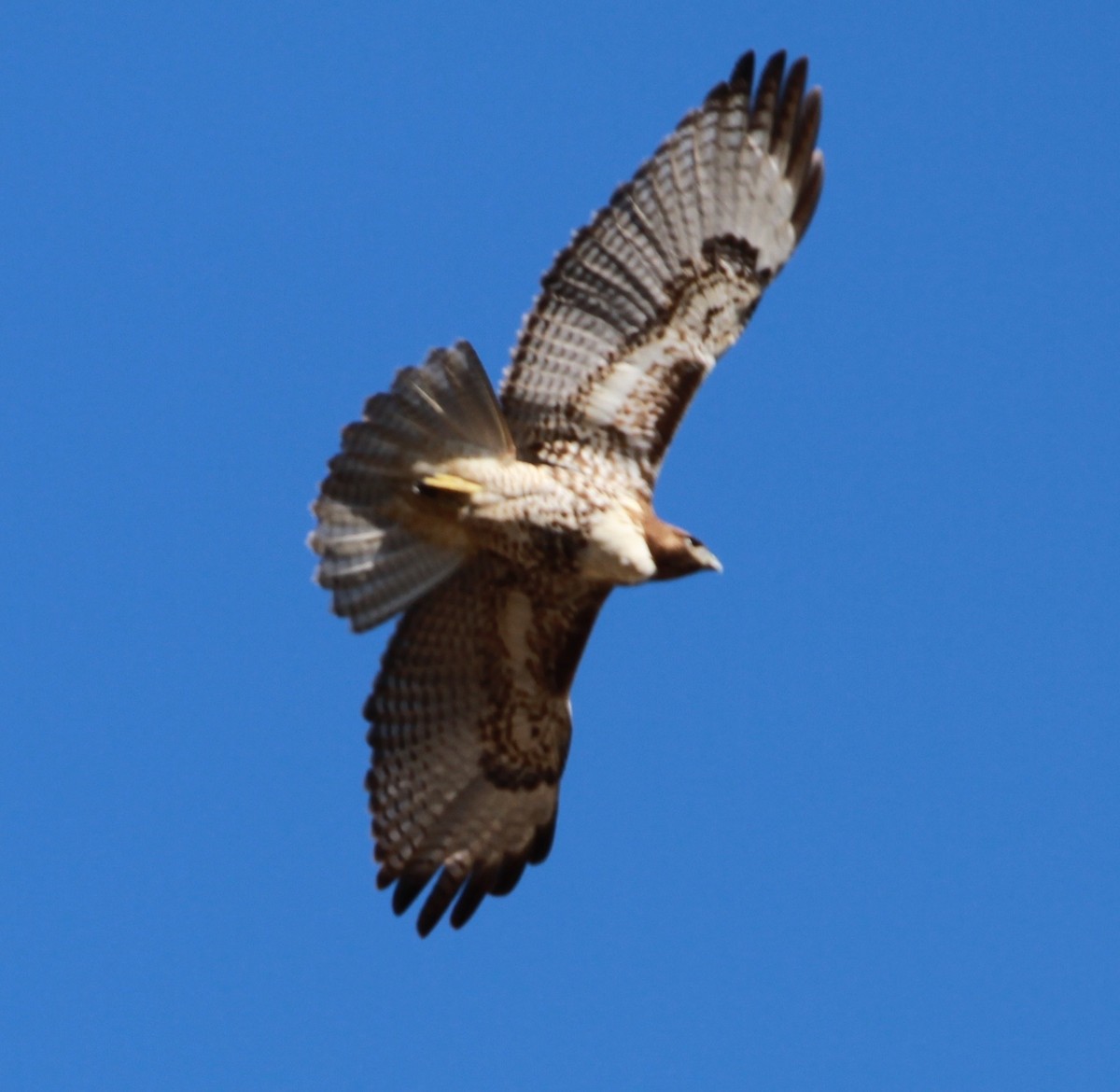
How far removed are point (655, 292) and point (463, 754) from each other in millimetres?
2078

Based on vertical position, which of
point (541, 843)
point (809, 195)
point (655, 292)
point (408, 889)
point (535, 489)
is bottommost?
point (408, 889)

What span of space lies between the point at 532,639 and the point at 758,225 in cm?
188

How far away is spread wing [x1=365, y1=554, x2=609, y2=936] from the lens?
405 inches

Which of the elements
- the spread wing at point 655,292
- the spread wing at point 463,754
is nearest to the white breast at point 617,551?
the spread wing at point 655,292

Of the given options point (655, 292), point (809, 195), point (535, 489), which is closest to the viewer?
point (535, 489)

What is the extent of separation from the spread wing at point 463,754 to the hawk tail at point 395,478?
0.56 m

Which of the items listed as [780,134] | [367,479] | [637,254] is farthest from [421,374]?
[780,134]

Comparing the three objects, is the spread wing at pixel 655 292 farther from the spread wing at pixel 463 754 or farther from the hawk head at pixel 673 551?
the spread wing at pixel 463 754

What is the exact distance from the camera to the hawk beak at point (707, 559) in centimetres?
980

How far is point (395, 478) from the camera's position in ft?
31.5

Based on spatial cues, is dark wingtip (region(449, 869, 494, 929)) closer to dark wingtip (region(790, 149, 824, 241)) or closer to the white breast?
the white breast

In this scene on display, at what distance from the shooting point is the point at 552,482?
9750 millimetres

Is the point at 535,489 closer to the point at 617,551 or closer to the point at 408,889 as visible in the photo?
the point at 617,551

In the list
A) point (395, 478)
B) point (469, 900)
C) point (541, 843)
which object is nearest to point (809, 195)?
point (395, 478)
